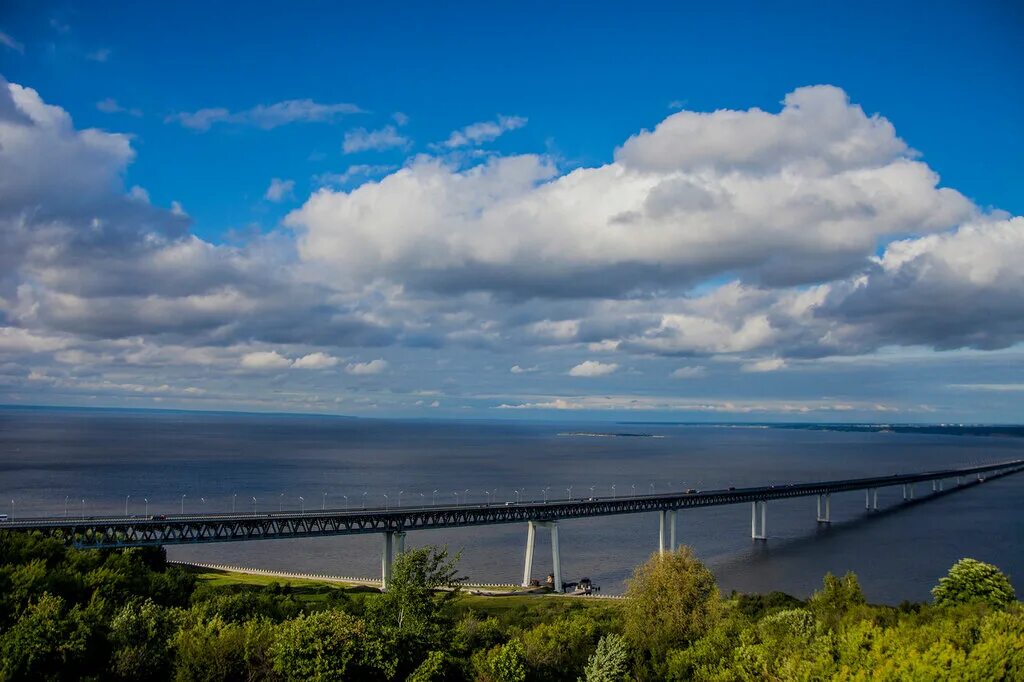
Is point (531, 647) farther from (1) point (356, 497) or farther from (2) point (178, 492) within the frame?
(2) point (178, 492)

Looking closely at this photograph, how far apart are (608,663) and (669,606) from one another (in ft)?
31.3

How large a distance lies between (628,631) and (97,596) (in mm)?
31143

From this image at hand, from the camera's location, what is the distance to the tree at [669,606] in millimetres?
43812

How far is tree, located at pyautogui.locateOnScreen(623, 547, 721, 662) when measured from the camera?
43812 mm

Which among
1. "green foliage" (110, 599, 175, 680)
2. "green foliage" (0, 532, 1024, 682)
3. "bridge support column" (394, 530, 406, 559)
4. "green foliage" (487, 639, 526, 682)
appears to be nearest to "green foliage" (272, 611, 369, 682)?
"green foliage" (0, 532, 1024, 682)

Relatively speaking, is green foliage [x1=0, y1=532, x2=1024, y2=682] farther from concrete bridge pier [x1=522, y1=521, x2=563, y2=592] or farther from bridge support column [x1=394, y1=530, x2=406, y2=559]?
bridge support column [x1=394, y1=530, x2=406, y2=559]

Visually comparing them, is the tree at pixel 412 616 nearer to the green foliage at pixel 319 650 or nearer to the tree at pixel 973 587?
the green foliage at pixel 319 650

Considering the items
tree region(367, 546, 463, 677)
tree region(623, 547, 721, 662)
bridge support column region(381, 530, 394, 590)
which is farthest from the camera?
bridge support column region(381, 530, 394, 590)

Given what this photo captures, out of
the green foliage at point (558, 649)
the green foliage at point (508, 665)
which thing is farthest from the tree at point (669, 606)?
the green foliage at point (508, 665)

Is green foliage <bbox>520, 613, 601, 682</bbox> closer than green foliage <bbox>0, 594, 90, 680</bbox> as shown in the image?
No

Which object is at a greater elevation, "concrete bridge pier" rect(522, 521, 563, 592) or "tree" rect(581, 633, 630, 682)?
"tree" rect(581, 633, 630, 682)

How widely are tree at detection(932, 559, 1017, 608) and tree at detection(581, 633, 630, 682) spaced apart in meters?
37.6

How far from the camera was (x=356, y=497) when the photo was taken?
14250 centimetres

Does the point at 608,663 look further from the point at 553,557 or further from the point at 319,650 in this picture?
the point at 553,557
